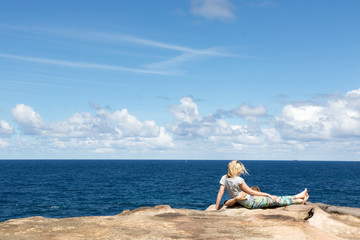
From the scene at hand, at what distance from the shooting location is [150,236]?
902 cm

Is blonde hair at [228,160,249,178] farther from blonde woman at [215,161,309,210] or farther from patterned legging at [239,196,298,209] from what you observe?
patterned legging at [239,196,298,209]

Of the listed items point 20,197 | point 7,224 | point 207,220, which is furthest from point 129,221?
point 20,197

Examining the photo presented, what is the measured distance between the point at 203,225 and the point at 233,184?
3.01 metres

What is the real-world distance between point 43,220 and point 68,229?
175 centimetres

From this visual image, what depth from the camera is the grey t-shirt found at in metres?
12.9

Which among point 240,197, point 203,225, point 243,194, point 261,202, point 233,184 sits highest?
point 233,184

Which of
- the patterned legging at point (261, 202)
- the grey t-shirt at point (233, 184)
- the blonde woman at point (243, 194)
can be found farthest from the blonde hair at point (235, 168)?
the patterned legging at point (261, 202)

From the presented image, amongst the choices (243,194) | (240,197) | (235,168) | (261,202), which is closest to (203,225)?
(240,197)

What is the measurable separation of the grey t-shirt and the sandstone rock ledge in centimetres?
71

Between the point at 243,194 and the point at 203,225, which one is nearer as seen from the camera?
the point at 203,225

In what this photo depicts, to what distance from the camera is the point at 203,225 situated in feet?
33.9

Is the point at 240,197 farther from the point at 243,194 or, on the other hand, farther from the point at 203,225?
the point at 203,225

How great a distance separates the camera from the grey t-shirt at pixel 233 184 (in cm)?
1285

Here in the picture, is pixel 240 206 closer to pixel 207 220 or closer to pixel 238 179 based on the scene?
pixel 238 179
